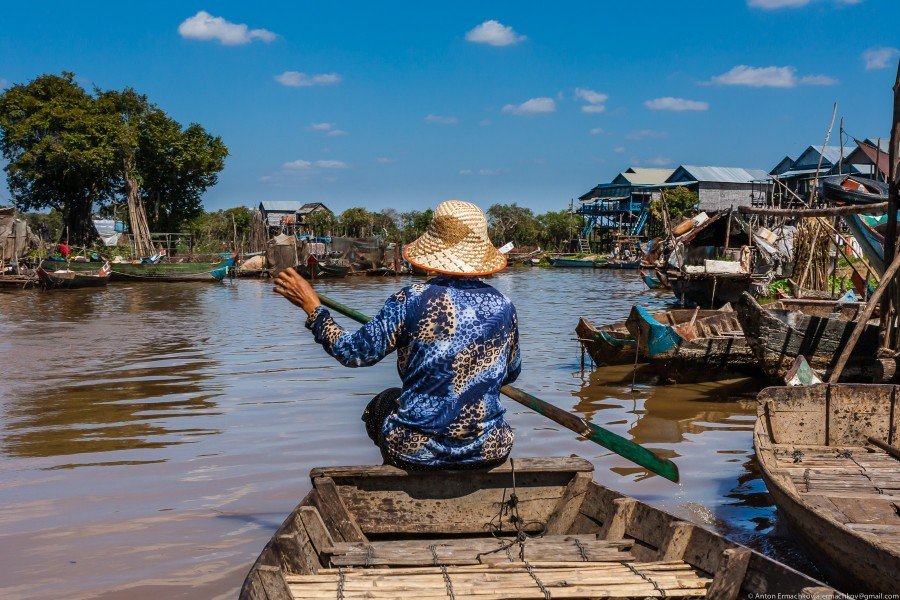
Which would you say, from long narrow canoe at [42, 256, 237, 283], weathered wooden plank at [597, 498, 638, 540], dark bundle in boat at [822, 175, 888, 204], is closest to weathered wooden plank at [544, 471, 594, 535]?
weathered wooden plank at [597, 498, 638, 540]

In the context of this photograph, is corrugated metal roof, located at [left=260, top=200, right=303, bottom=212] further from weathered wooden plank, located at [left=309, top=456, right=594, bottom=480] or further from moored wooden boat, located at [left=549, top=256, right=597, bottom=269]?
weathered wooden plank, located at [left=309, top=456, right=594, bottom=480]

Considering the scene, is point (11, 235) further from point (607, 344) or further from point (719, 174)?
point (719, 174)

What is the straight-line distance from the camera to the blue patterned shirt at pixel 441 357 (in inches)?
129

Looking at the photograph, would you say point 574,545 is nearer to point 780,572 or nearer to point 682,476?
point 780,572

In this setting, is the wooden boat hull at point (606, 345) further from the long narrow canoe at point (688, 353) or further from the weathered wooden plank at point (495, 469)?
the weathered wooden plank at point (495, 469)

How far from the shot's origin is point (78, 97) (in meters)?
38.3

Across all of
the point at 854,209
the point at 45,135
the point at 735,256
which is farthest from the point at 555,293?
the point at 45,135

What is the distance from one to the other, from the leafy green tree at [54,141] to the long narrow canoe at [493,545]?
35.6m

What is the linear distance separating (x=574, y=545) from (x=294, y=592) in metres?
1.17

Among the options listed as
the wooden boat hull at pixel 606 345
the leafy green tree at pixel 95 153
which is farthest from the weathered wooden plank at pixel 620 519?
the leafy green tree at pixel 95 153

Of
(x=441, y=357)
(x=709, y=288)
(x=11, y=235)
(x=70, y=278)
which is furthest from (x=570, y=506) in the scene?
(x=11, y=235)

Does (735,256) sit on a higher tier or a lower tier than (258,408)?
higher

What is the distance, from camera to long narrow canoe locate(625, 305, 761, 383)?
947 cm

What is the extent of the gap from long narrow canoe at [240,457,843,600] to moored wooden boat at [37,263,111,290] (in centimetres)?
2633
